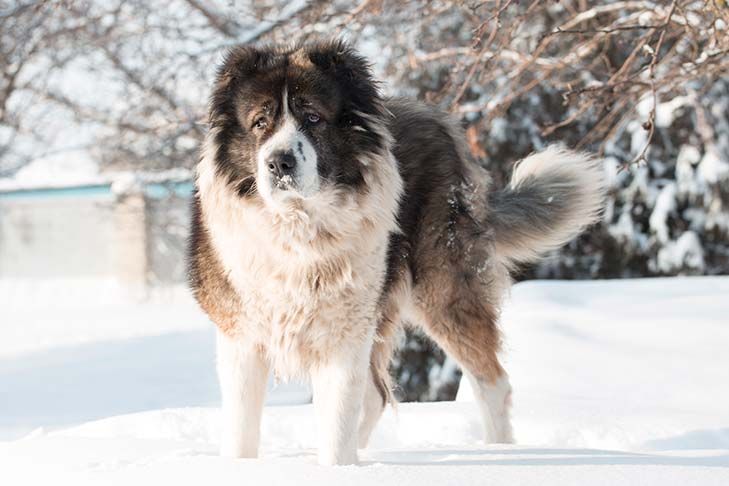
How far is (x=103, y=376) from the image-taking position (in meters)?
8.93

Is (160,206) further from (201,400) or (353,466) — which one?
(353,466)

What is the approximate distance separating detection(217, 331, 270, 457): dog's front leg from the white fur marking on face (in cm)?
59

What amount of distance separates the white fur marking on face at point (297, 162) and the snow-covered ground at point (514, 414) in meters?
0.91

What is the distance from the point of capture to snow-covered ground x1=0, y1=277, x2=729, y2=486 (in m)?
2.88

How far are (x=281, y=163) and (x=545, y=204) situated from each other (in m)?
1.94

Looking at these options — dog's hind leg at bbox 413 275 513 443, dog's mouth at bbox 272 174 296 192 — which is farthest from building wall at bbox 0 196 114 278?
dog's mouth at bbox 272 174 296 192

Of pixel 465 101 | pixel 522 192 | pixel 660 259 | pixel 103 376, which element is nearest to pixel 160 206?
pixel 103 376

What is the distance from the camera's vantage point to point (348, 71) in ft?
11.2

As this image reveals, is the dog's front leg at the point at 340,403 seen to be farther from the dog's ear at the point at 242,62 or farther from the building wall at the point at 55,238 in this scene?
the building wall at the point at 55,238

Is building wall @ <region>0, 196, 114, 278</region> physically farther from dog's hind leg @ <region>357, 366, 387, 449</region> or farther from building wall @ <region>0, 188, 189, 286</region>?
dog's hind leg @ <region>357, 366, 387, 449</region>

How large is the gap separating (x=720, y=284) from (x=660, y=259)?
1.53 m

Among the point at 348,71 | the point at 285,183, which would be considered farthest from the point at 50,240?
the point at 285,183

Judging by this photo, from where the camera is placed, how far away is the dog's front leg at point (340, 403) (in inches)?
125

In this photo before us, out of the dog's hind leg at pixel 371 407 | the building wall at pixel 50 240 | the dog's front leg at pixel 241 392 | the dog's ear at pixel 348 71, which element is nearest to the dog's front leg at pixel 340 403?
the dog's front leg at pixel 241 392
